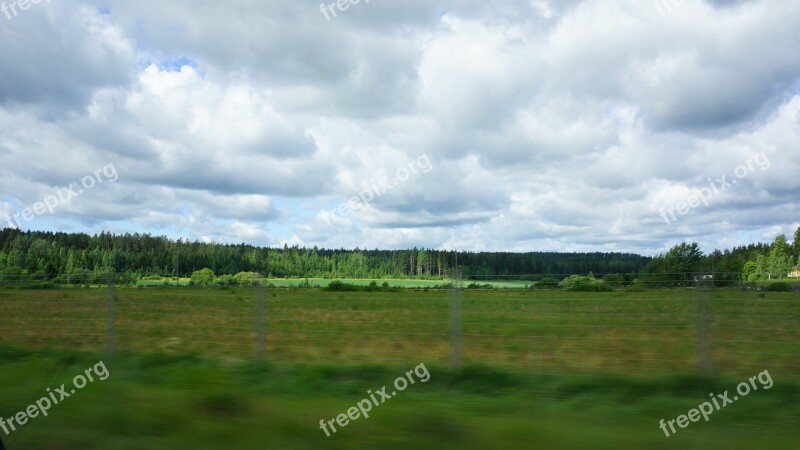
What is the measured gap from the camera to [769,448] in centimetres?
461

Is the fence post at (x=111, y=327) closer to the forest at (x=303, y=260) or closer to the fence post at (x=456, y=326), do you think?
the forest at (x=303, y=260)

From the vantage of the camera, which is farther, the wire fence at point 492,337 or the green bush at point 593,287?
the green bush at point 593,287

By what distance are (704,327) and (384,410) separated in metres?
5.46

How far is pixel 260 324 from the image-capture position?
10547 millimetres

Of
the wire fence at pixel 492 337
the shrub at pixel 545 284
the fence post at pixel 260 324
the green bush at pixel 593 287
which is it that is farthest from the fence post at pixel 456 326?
the fence post at pixel 260 324

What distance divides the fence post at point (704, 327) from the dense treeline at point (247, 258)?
2648 cm

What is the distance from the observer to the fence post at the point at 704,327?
27.7 feet

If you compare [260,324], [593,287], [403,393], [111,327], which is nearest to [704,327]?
[593,287]

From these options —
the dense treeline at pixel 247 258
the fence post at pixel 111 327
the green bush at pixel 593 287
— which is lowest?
the fence post at pixel 111 327

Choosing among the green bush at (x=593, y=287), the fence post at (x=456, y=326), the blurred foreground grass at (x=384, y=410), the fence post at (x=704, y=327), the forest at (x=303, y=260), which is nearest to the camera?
the blurred foreground grass at (x=384, y=410)

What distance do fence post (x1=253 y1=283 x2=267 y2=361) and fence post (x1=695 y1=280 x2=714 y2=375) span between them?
7.51m

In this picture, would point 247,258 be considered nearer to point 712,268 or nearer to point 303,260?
point 303,260

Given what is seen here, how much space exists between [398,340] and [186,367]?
577cm

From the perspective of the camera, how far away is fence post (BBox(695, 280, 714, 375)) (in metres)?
8.45
